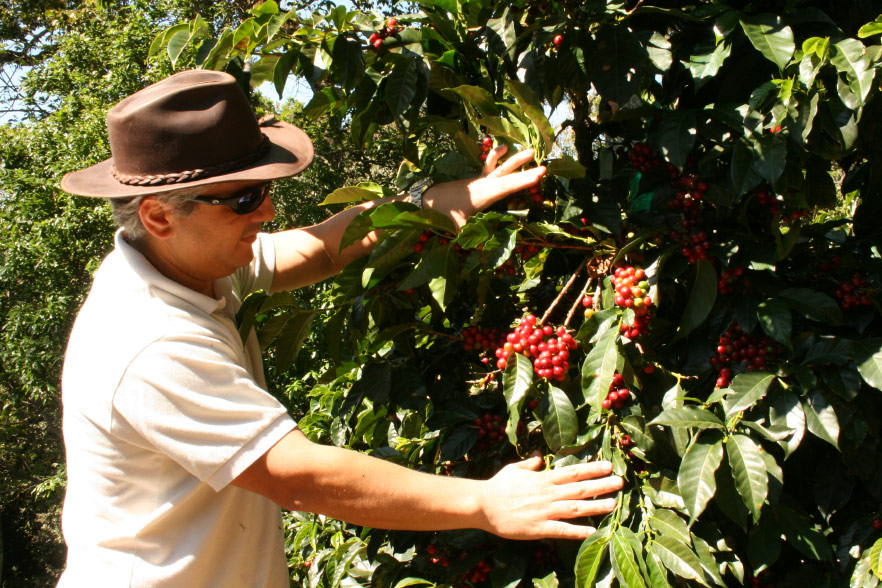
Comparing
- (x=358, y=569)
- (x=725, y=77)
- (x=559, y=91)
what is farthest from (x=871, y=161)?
(x=358, y=569)

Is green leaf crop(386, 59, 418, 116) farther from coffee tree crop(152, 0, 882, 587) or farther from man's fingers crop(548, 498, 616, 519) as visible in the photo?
man's fingers crop(548, 498, 616, 519)

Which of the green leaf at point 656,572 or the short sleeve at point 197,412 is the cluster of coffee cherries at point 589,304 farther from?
the short sleeve at point 197,412

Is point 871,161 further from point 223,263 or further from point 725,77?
point 223,263

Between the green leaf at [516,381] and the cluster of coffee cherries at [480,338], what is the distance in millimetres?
256

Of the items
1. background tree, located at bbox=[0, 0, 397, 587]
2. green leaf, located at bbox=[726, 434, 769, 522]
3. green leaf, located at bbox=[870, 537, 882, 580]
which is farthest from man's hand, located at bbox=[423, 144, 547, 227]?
background tree, located at bbox=[0, 0, 397, 587]

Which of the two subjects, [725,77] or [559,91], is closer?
[725,77]

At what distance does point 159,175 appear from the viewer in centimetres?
147

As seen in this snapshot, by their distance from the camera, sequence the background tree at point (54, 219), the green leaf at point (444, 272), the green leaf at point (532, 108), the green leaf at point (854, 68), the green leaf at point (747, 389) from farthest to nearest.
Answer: the background tree at point (54, 219) < the green leaf at point (444, 272) < the green leaf at point (532, 108) < the green leaf at point (747, 389) < the green leaf at point (854, 68)

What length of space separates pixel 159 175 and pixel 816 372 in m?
1.33

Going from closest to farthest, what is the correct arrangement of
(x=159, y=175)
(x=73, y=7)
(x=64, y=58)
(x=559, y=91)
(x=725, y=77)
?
(x=159, y=175) → (x=725, y=77) → (x=559, y=91) → (x=64, y=58) → (x=73, y=7)

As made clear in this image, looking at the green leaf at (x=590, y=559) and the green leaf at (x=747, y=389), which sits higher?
the green leaf at (x=747, y=389)

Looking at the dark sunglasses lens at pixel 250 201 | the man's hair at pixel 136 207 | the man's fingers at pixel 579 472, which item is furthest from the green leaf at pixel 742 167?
the man's hair at pixel 136 207

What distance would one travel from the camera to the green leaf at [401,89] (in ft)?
5.08

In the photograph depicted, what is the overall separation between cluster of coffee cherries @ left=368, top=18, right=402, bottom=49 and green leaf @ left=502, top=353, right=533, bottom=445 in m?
0.75
